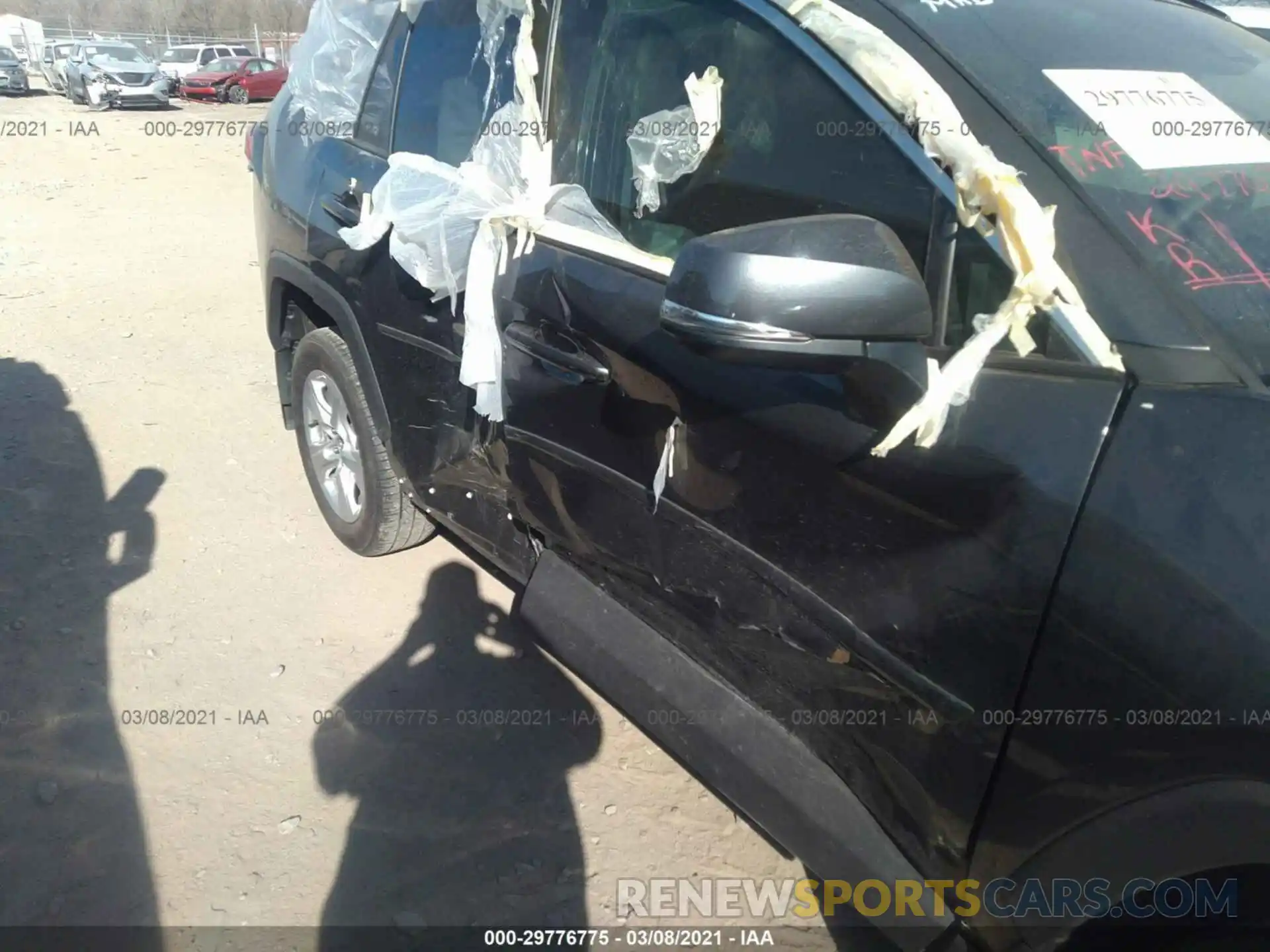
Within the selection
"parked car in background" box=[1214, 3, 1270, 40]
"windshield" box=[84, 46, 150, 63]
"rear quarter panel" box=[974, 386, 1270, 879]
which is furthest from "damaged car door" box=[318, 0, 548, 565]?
"windshield" box=[84, 46, 150, 63]

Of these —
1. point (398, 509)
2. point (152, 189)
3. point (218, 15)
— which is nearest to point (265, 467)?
point (398, 509)

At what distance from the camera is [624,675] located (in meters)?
2.17

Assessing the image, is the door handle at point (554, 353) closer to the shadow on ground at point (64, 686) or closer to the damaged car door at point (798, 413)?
the damaged car door at point (798, 413)

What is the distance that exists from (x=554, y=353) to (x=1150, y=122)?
1236 mm

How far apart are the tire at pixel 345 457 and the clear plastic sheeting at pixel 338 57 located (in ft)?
2.46

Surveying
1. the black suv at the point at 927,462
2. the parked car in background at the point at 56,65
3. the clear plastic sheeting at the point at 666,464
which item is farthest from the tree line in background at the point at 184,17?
the clear plastic sheeting at the point at 666,464

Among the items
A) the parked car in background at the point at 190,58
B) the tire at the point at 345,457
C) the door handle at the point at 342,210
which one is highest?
the door handle at the point at 342,210

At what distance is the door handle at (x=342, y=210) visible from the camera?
2.91 meters

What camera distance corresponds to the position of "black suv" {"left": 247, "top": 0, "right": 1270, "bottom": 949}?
1.28 metres

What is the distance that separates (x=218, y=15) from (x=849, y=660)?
58.8 metres

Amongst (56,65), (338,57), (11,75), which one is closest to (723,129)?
(338,57)

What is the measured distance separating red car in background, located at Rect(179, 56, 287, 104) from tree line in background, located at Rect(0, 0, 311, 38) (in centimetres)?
1712

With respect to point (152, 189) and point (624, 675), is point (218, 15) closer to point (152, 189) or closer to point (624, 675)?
point (152, 189)

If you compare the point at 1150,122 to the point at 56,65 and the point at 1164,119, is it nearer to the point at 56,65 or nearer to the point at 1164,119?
the point at 1164,119
